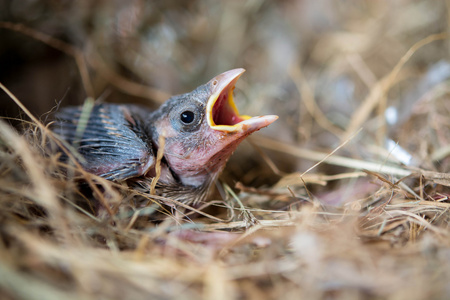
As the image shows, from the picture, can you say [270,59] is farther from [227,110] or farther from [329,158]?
[227,110]

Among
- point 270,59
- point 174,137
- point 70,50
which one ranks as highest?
point 70,50

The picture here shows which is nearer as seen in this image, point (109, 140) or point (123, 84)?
point (109, 140)

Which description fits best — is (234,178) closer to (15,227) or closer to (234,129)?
(234,129)

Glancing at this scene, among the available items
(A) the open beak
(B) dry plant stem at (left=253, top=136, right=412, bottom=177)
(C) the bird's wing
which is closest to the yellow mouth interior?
(A) the open beak

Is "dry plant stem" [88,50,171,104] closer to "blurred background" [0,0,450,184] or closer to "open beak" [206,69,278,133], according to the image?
"blurred background" [0,0,450,184]

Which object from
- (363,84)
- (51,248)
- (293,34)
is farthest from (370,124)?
(51,248)

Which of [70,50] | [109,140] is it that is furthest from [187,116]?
[70,50]

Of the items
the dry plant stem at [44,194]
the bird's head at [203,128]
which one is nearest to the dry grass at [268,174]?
the dry plant stem at [44,194]

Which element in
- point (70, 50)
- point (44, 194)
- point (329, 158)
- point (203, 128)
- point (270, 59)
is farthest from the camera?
point (270, 59)
